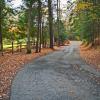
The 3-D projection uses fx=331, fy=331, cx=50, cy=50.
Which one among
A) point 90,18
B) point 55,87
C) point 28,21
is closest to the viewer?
point 55,87

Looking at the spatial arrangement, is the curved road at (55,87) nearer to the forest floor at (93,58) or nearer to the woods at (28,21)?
the forest floor at (93,58)

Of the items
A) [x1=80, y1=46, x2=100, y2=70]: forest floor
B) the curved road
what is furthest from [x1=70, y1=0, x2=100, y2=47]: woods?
the curved road

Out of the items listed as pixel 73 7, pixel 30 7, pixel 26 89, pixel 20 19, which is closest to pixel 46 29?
pixel 20 19

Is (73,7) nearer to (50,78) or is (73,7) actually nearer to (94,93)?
(50,78)

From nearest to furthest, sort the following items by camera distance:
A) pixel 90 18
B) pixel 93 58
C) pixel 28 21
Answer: pixel 93 58 → pixel 28 21 → pixel 90 18

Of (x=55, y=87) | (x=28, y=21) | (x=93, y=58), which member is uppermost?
(x=28, y=21)

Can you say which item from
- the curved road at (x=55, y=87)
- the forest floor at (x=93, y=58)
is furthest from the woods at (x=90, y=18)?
the curved road at (x=55, y=87)

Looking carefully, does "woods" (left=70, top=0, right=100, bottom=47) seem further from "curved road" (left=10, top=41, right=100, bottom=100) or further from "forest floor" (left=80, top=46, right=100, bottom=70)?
"curved road" (left=10, top=41, right=100, bottom=100)

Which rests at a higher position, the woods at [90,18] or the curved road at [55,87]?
the woods at [90,18]

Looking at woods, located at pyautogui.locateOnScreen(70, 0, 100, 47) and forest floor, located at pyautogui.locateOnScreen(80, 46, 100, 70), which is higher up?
woods, located at pyautogui.locateOnScreen(70, 0, 100, 47)

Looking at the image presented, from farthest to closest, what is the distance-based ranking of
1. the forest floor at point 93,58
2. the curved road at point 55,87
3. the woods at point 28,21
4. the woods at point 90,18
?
the woods at point 28,21, the woods at point 90,18, the forest floor at point 93,58, the curved road at point 55,87

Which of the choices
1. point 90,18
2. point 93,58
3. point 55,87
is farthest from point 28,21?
point 55,87

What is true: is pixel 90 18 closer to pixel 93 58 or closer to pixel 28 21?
pixel 28 21

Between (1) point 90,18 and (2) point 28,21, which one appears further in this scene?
(1) point 90,18
